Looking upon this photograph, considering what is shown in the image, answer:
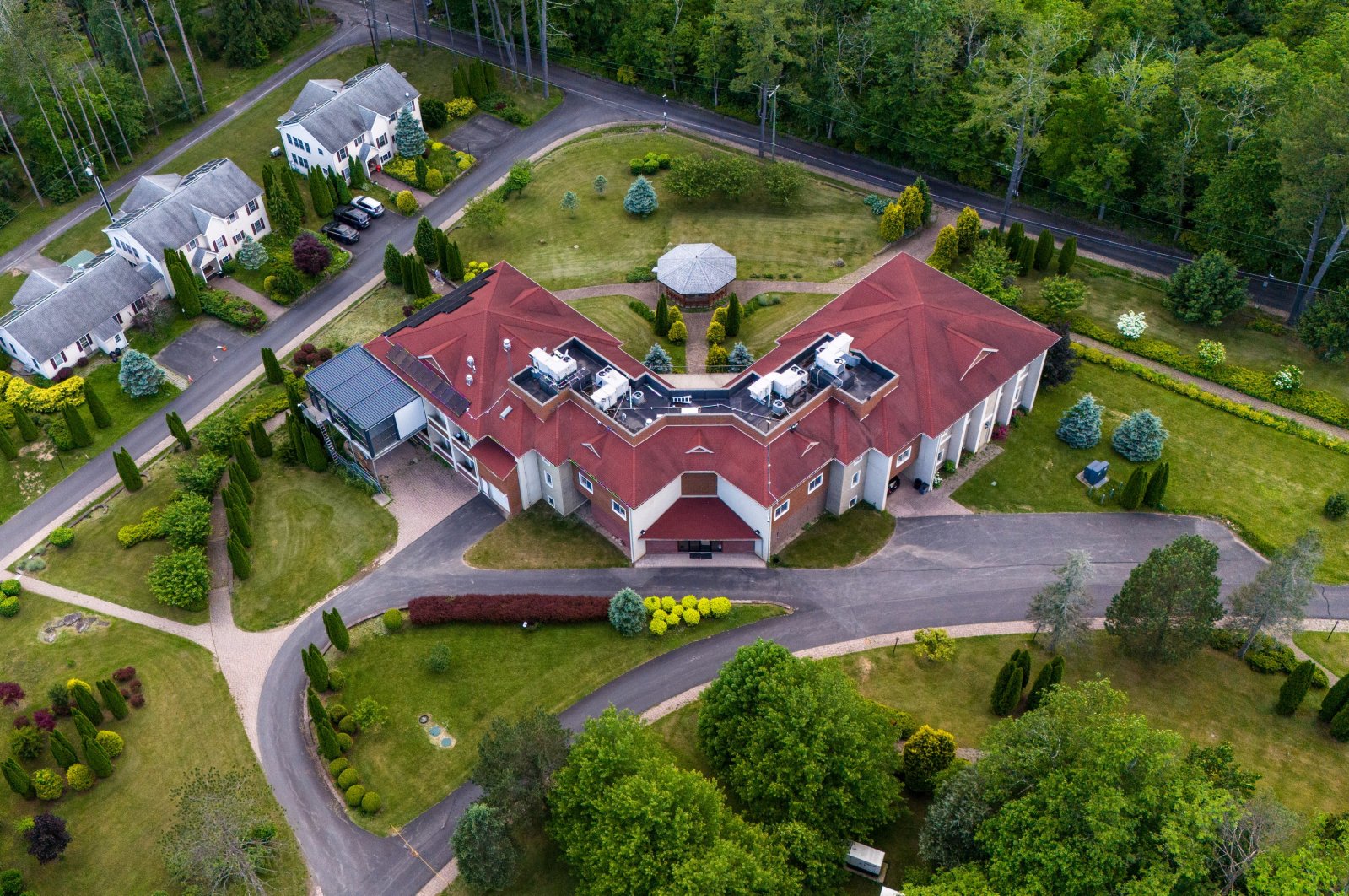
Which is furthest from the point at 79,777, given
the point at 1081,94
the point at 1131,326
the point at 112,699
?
the point at 1081,94

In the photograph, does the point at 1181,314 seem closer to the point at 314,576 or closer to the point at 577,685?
the point at 577,685

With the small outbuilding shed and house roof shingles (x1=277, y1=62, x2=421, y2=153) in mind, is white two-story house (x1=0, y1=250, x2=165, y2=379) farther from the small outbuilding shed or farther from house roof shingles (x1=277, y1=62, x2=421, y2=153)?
the small outbuilding shed

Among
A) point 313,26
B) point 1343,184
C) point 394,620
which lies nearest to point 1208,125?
point 1343,184

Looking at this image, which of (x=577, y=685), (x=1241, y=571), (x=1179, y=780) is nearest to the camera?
(x=1179, y=780)

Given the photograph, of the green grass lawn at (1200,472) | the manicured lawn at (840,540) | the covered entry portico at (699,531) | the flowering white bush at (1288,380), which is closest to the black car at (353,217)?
the covered entry portico at (699,531)

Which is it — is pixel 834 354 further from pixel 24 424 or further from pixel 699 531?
pixel 24 424
